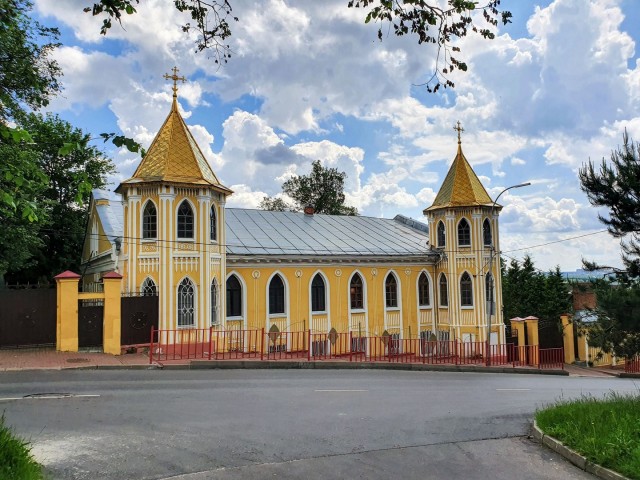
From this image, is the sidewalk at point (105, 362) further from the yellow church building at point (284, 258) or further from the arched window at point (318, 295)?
the arched window at point (318, 295)

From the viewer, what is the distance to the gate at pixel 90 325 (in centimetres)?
1606

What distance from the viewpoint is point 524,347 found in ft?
78.0

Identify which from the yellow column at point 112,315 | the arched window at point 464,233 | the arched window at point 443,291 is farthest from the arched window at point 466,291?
the yellow column at point 112,315

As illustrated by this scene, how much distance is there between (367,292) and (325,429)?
55.3ft

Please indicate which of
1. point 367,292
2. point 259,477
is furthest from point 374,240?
point 259,477

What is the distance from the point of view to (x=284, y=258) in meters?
22.2

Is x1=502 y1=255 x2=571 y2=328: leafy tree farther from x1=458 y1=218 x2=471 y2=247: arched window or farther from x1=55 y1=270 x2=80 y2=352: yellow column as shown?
x1=55 y1=270 x2=80 y2=352: yellow column

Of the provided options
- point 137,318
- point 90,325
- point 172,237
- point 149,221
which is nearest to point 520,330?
point 172,237

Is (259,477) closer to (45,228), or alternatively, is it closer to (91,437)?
(91,437)

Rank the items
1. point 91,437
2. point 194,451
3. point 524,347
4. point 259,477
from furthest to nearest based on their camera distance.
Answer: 1. point 524,347
2. point 91,437
3. point 194,451
4. point 259,477

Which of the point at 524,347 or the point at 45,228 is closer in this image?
the point at 524,347

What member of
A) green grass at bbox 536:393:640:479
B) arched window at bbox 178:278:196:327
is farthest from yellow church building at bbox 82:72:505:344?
green grass at bbox 536:393:640:479

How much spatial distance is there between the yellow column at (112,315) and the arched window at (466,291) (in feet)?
53.8

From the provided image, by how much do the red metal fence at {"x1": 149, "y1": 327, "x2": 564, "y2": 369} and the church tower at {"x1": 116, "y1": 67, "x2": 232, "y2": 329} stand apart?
2.58 ft
